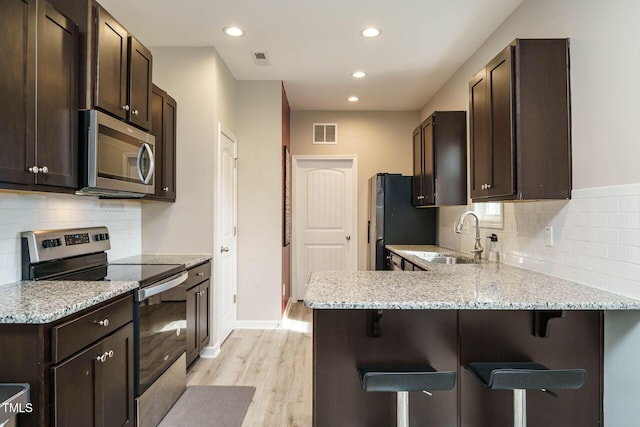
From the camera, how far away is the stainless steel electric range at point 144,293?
85.5 inches

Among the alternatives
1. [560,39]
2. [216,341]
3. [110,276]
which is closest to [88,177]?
[110,276]

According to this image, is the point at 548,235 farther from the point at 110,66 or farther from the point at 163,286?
the point at 110,66

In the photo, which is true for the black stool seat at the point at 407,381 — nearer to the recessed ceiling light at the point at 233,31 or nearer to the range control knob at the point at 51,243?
the range control knob at the point at 51,243

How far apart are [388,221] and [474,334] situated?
2.86 metres

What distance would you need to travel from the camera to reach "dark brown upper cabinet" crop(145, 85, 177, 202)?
3.06 m

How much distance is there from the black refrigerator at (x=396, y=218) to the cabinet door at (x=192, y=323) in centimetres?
231

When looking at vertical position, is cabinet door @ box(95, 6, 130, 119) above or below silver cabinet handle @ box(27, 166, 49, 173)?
above

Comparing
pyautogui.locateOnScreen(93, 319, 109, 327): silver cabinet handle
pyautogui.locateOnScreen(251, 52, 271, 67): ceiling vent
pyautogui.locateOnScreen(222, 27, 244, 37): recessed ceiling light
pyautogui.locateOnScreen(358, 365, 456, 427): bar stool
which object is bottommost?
pyautogui.locateOnScreen(358, 365, 456, 427): bar stool

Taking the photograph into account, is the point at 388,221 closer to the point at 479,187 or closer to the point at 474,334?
the point at 479,187

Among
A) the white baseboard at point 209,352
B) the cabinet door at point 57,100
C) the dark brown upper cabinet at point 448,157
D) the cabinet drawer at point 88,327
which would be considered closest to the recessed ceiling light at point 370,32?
the dark brown upper cabinet at point 448,157

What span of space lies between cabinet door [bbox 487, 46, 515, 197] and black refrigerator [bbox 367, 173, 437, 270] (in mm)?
2190

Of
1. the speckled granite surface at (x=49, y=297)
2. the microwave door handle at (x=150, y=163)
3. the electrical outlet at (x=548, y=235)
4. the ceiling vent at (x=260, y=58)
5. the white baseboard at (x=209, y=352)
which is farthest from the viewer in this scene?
the ceiling vent at (x=260, y=58)

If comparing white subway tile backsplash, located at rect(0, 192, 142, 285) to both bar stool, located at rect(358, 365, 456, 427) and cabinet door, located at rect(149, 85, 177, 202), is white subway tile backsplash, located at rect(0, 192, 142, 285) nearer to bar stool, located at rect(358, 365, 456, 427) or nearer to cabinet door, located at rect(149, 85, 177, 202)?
cabinet door, located at rect(149, 85, 177, 202)

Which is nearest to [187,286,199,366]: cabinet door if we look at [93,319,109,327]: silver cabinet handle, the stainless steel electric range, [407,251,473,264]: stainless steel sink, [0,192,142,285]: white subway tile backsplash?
the stainless steel electric range
